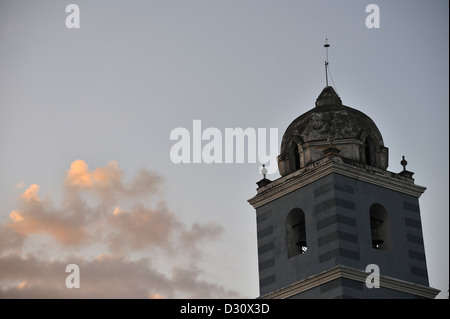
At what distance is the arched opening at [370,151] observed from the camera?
45344mm

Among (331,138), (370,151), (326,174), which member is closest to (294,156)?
(331,138)

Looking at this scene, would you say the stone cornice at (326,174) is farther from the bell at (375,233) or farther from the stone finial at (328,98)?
the stone finial at (328,98)

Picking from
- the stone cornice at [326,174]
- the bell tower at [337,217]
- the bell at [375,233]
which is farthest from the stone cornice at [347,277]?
the stone cornice at [326,174]

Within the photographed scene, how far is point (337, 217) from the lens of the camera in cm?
4247

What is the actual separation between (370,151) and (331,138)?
177 centimetres

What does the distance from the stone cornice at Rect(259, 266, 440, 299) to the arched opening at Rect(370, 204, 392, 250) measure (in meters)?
1.79

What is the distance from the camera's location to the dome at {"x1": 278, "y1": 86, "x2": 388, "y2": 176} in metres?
44.8

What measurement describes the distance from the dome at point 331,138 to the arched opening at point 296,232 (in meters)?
1.86

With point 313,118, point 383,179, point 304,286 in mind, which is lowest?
point 304,286

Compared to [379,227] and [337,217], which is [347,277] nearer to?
[337,217]
